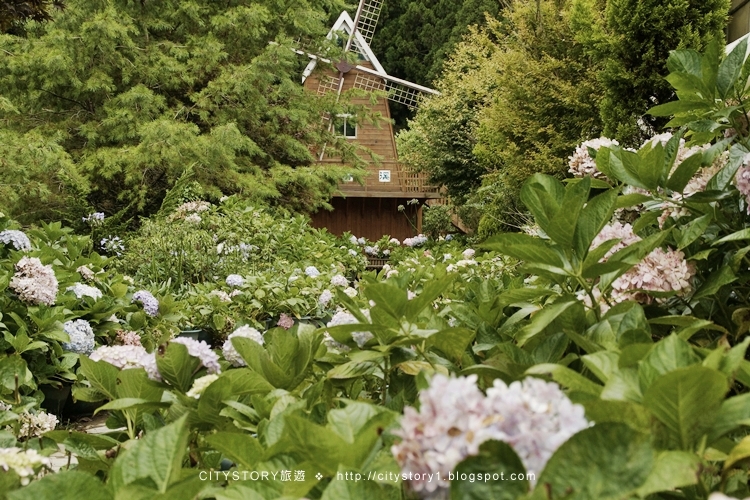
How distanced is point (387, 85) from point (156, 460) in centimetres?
2331

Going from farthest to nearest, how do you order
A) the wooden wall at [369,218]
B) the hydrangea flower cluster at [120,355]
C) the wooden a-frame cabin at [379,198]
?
the wooden wall at [369,218]
the wooden a-frame cabin at [379,198]
the hydrangea flower cluster at [120,355]

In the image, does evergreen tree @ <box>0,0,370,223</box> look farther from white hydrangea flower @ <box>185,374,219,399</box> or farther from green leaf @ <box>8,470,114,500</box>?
green leaf @ <box>8,470,114,500</box>

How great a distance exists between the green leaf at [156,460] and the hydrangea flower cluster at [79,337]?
3220 millimetres

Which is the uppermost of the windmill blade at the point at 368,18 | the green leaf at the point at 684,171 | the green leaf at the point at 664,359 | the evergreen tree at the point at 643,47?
the windmill blade at the point at 368,18

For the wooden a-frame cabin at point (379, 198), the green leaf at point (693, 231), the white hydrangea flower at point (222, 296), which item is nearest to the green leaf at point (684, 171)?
the green leaf at point (693, 231)

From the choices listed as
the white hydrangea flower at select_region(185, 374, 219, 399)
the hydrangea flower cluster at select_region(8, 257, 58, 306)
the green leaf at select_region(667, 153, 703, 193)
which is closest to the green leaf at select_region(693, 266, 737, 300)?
the green leaf at select_region(667, 153, 703, 193)

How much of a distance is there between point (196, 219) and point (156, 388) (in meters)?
7.05

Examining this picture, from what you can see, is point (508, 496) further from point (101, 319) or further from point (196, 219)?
point (196, 219)

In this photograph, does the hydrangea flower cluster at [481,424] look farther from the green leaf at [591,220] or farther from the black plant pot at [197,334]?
the black plant pot at [197,334]

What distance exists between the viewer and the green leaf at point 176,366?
2.93 feet

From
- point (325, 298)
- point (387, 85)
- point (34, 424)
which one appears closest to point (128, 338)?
point (325, 298)

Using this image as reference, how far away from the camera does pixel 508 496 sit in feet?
1.40

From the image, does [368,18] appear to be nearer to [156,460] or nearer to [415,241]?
[415,241]

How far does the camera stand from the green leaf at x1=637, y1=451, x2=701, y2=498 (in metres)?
0.42
